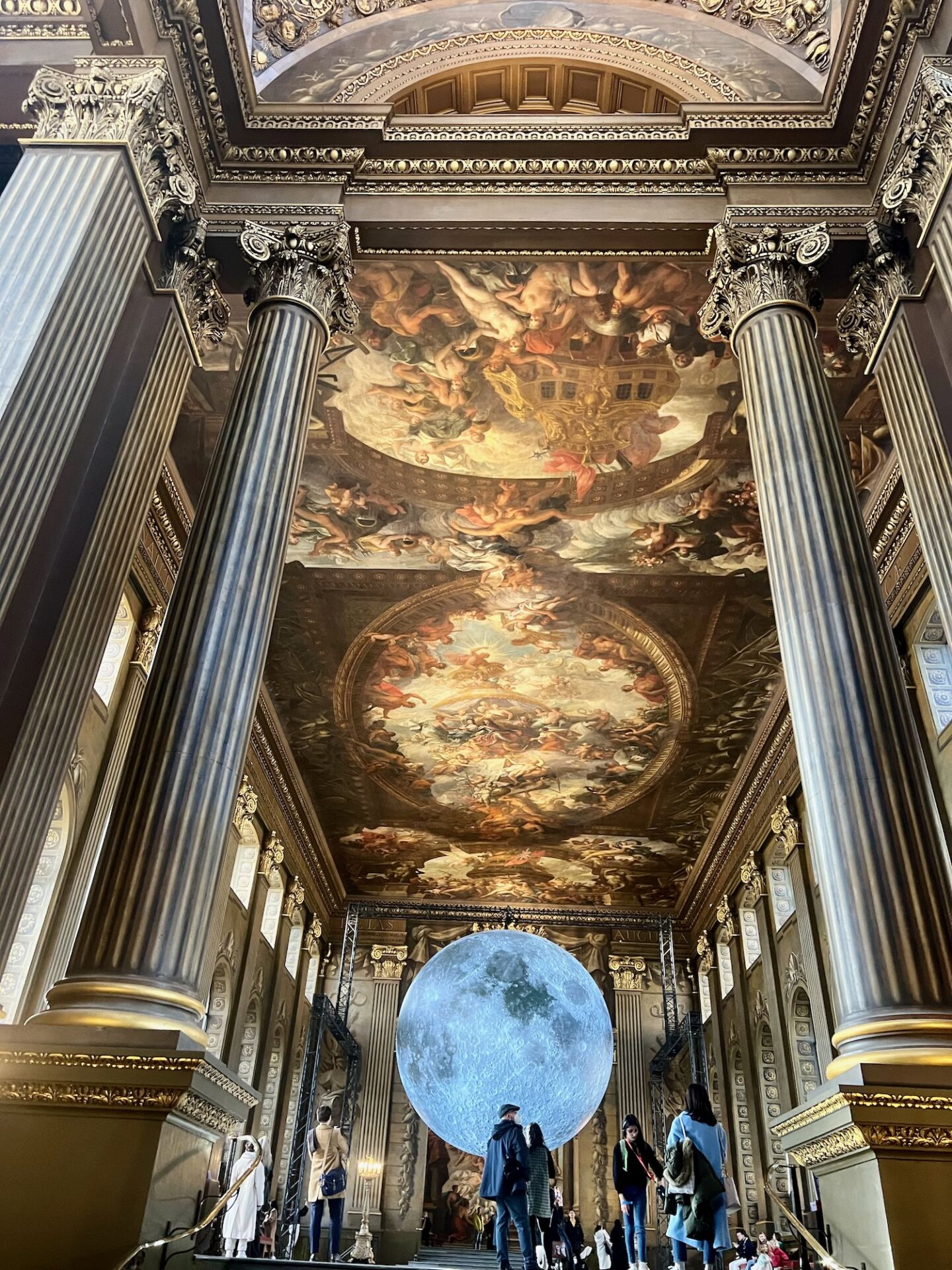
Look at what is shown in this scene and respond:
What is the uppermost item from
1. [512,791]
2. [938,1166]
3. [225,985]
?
[512,791]

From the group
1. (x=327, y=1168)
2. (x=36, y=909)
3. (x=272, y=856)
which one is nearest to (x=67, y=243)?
(x=36, y=909)

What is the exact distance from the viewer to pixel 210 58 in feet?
26.4

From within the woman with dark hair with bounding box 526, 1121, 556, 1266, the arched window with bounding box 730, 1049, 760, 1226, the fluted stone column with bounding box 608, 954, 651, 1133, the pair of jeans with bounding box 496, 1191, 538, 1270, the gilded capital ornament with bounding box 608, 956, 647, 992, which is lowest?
the pair of jeans with bounding box 496, 1191, 538, 1270

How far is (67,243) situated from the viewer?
6285 mm

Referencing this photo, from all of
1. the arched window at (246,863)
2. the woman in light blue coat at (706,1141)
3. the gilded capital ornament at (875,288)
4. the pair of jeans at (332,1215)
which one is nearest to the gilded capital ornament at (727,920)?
the arched window at (246,863)

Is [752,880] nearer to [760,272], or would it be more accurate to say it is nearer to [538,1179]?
[538,1179]

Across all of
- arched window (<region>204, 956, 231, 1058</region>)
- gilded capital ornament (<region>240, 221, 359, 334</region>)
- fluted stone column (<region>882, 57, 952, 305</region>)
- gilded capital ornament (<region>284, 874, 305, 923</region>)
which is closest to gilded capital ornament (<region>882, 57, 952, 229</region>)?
fluted stone column (<region>882, 57, 952, 305</region>)

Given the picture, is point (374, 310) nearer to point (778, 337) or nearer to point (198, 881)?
point (778, 337)

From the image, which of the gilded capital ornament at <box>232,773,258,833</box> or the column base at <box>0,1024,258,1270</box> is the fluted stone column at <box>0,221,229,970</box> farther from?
the gilded capital ornament at <box>232,773,258,833</box>

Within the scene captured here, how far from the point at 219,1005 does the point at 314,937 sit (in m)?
6.96

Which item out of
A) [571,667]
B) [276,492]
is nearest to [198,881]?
[276,492]

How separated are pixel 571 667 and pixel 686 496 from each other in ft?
Result: 13.4

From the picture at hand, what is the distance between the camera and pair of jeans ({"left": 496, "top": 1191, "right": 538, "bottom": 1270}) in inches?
257

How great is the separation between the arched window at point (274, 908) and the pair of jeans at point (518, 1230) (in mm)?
12393
